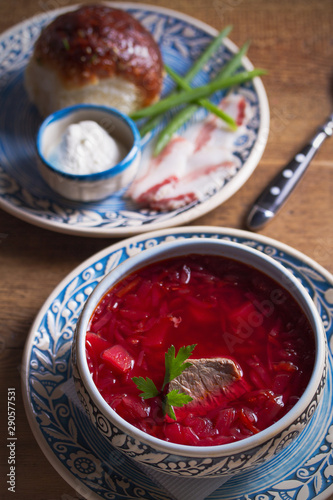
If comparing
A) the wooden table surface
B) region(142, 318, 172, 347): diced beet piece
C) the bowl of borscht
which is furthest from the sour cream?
region(142, 318, 172, 347): diced beet piece

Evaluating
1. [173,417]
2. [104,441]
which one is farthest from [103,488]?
[173,417]

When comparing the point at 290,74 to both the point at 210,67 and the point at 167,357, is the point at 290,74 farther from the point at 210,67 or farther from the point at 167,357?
the point at 167,357

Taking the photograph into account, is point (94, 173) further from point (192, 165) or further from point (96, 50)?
point (96, 50)

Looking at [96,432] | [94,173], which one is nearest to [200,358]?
[96,432]

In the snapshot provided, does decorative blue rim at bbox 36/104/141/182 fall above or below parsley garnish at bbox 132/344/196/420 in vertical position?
above

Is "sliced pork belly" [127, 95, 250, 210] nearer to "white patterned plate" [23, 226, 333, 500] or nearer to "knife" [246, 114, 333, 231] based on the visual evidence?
"knife" [246, 114, 333, 231]

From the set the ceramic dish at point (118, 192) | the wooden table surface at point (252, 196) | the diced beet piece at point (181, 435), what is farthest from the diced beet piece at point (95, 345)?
the ceramic dish at point (118, 192)
